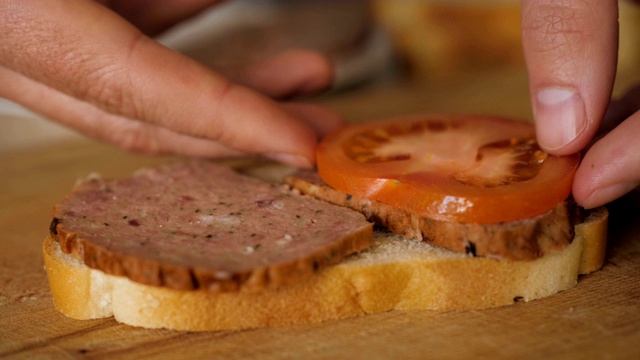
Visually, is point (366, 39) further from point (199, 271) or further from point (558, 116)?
point (199, 271)

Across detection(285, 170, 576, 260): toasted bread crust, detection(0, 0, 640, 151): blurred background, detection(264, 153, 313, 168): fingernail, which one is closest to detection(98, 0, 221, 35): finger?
detection(0, 0, 640, 151): blurred background

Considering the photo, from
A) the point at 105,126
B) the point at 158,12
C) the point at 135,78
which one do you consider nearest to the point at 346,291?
the point at 135,78

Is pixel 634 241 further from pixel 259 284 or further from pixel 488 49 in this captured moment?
pixel 488 49

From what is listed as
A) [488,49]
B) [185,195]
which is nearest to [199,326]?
[185,195]

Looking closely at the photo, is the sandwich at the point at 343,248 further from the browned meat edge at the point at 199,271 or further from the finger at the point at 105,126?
the finger at the point at 105,126

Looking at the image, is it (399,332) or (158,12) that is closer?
(399,332)

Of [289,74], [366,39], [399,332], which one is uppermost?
[366,39]
